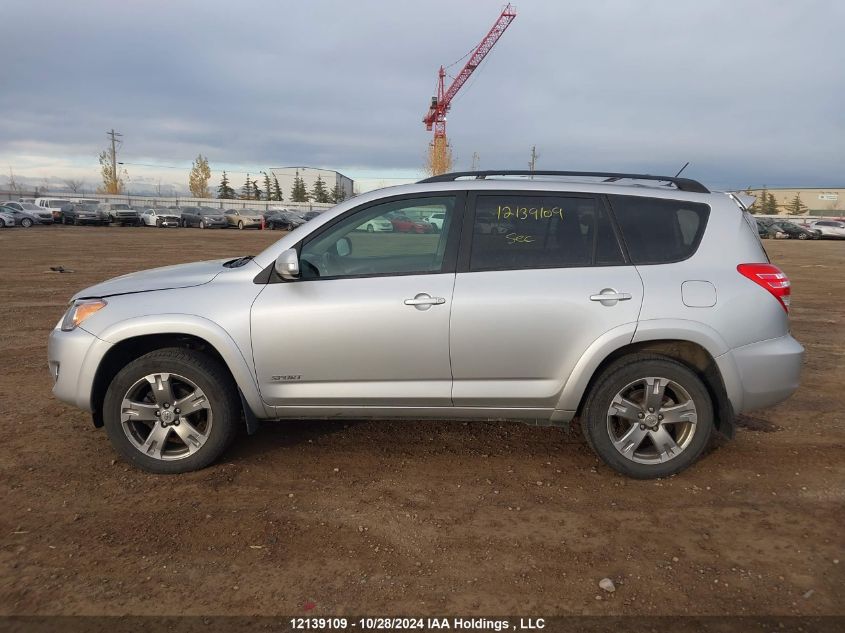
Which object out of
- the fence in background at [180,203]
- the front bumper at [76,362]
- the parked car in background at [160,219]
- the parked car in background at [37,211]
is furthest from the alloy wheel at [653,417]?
the fence in background at [180,203]

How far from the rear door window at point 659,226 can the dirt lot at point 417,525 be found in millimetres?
1429

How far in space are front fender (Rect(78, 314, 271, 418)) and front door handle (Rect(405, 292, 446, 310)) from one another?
1075 millimetres

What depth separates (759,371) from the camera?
3648 mm

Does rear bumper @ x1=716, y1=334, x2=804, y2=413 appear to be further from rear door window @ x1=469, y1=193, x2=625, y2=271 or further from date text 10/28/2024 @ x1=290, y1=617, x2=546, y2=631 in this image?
date text 10/28/2024 @ x1=290, y1=617, x2=546, y2=631

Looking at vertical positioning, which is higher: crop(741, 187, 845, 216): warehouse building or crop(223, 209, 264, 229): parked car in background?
crop(741, 187, 845, 216): warehouse building

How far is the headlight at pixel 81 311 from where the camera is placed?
3734 mm

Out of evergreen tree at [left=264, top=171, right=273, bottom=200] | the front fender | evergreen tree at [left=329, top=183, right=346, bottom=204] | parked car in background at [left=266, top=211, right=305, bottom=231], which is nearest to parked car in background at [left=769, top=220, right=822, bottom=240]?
parked car in background at [left=266, top=211, right=305, bottom=231]

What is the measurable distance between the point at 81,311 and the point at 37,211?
4269 cm

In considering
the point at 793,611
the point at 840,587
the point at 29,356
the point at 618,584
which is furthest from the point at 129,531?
the point at 29,356

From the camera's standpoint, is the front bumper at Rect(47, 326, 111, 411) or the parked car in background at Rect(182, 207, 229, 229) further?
the parked car in background at Rect(182, 207, 229, 229)

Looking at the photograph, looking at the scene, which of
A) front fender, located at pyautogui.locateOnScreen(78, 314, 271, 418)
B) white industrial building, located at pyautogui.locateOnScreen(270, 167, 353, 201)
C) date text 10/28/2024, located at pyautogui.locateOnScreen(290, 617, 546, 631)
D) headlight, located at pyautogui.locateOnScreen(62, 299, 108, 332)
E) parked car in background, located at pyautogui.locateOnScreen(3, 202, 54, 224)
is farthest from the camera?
white industrial building, located at pyautogui.locateOnScreen(270, 167, 353, 201)

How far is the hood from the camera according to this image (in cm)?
379

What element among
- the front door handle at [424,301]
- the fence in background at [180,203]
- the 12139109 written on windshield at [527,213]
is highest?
the fence in background at [180,203]

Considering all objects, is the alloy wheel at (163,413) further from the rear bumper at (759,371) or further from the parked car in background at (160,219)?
the parked car in background at (160,219)
